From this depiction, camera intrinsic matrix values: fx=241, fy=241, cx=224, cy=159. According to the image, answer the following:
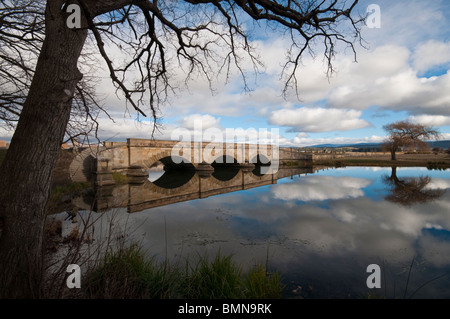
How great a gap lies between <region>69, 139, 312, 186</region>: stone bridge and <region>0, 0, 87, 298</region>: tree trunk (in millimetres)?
9720

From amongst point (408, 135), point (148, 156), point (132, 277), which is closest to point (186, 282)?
point (132, 277)

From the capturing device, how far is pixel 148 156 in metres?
19.3

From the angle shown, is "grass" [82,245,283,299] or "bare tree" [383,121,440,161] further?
"bare tree" [383,121,440,161]

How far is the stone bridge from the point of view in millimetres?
14898

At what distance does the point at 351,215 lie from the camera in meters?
8.55

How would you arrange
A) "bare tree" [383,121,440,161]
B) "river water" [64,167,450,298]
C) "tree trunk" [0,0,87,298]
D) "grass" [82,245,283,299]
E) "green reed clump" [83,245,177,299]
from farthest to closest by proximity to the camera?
"bare tree" [383,121,440,161] < "river water" [64,167,450,298] < "green reed clump" [83,245,177,299] < "grass" [82,245,283,299] < "tree trunk" [0,0,87,298]

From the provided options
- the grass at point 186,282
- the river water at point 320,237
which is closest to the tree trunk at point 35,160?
the grass at point 186,282

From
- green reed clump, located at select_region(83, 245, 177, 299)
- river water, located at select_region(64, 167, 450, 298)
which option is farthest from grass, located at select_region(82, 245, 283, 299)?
river water, located at select_region(64, 167, 450, 298)

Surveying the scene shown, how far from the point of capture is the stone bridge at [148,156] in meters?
14.9

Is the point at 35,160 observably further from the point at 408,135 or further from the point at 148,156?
the point at 408,135

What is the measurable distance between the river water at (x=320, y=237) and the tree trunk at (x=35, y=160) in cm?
88

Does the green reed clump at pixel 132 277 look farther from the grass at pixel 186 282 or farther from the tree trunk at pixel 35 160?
the tree trunk at pixel 35 160

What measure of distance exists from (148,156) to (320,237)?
15.8m

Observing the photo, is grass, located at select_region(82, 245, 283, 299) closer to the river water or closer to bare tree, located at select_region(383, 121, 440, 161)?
the river water
